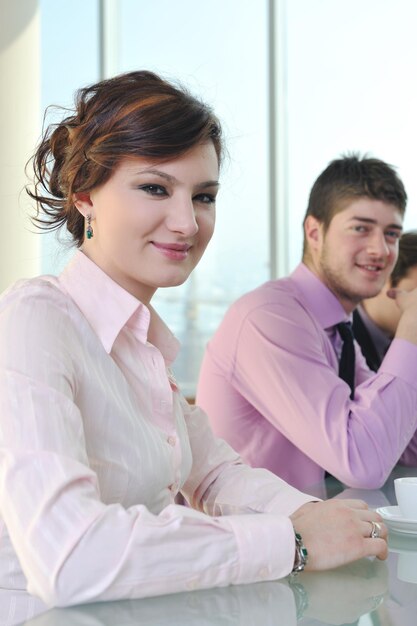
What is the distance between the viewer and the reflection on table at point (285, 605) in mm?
890

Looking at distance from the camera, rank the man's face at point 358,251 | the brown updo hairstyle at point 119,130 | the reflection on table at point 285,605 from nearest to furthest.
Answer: the reflection on table at point 285,605 → the brown updo hairstyle at point 119,130 → the man's face at point 358,251

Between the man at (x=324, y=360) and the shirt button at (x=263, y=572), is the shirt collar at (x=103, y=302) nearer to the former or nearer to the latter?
the shirt button at (x=263, y=572)

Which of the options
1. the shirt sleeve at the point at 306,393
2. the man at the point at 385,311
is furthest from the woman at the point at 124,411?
the man at the point at 385,311

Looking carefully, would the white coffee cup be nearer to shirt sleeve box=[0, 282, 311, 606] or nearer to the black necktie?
shirt sleeve box=[0, 282, 311, 606]

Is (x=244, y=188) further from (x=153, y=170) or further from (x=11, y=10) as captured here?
(x=153, y=170)

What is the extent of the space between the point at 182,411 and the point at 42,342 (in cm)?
42

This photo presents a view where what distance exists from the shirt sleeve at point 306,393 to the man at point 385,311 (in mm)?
465

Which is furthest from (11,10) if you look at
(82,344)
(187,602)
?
(187,602)

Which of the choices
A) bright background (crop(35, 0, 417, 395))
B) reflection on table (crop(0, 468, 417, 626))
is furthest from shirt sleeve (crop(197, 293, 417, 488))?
bright background (crop(35, 0, 417, 395))

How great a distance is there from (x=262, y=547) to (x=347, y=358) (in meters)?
1.28

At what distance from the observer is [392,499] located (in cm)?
163

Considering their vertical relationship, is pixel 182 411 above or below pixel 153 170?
below

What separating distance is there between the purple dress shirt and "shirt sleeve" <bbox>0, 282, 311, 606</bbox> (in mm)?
827

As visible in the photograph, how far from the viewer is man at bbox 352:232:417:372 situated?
268 cm
